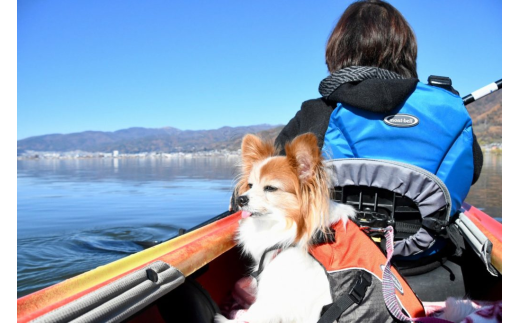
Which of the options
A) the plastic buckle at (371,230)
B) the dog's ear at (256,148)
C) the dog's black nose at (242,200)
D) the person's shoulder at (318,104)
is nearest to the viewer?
the plastic buckle at (371,230)

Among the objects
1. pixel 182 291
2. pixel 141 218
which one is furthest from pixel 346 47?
pixel 141 218

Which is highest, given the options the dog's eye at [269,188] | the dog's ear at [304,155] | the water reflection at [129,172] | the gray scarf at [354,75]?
the gray scarf at [354,75]

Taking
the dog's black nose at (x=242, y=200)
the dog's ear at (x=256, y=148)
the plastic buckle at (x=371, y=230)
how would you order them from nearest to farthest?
the plastic buckle at (x=371, y=230) → the dog's black nose at (x=242, y=200) → the dog's ear at (x=256, y=148)

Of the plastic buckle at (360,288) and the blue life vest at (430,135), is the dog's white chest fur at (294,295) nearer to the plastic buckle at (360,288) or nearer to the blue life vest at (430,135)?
the plastic buckle at (360,288)

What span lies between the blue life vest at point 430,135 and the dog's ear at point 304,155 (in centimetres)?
39

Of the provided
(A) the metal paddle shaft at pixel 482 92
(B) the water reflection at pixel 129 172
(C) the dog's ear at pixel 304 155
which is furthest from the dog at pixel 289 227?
(A) the metal paddle shaft at pixel 482 92

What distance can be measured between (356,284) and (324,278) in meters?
0.21

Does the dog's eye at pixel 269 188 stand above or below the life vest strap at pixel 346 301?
above

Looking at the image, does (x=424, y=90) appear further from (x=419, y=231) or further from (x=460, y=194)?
(x=419, y=231)

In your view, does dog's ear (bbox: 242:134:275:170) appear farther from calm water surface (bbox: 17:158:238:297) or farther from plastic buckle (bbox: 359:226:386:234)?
plastic buckle (bbox: 359:226:386:234)

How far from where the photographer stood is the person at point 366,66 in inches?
86.7

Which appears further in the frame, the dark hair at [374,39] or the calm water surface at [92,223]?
the calm water surface at [92,223]

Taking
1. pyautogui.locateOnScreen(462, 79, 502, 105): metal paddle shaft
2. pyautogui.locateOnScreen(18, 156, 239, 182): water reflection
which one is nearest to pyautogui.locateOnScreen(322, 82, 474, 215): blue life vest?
pyautogui.locateOnScreen(462, 79, 502, 105): metal paddle shaft

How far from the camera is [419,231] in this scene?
7.27 ft
